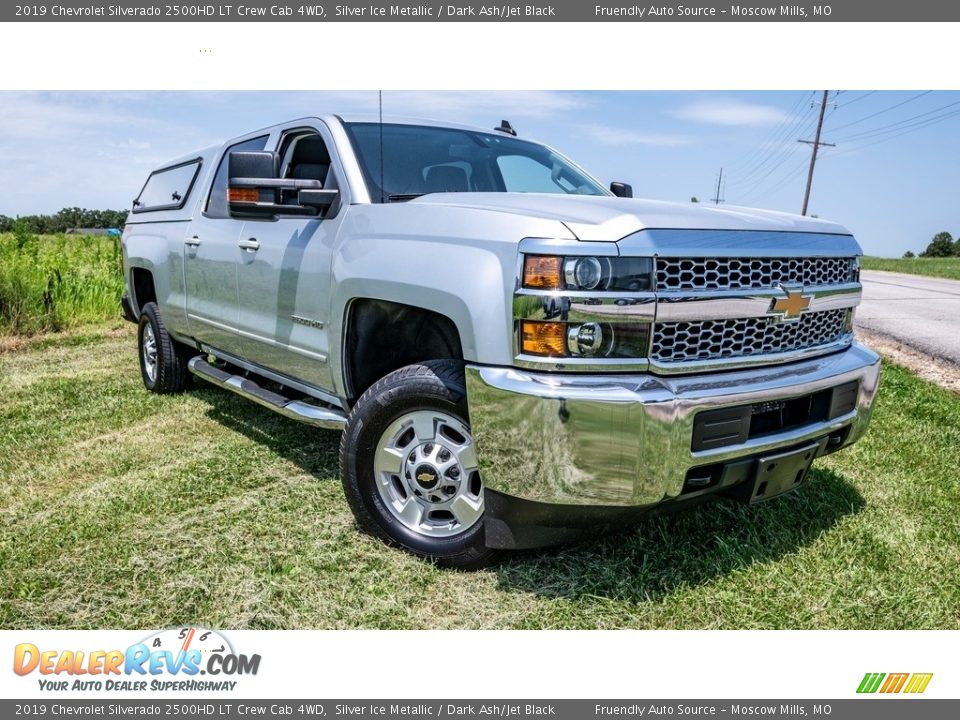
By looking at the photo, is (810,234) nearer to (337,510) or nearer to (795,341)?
(795,341)

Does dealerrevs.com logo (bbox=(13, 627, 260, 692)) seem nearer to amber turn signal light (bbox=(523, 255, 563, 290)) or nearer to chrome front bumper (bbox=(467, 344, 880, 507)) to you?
chrome front bumper (bbox=(467, 344, 880, 507))

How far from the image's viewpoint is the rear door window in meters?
5.71

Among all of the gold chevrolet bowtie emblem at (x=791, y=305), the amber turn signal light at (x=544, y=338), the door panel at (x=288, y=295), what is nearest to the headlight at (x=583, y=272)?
the amber turn signal light at (x=544, y=338)

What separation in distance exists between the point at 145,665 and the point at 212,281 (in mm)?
2947

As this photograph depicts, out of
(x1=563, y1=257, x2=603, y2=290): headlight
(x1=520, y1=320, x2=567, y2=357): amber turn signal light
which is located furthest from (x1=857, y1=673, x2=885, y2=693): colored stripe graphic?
(x1=563, y1=257, x2=603, y2=290): headlight

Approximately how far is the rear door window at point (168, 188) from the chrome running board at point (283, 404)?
61.6 inches

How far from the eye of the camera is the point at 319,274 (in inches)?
143

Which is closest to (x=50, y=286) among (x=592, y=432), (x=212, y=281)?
(x=212, y=281)

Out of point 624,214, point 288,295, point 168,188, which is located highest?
point 624,214

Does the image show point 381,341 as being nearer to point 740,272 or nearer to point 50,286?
point 740,272

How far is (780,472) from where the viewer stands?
2902 millimetres

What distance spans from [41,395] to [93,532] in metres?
3.45

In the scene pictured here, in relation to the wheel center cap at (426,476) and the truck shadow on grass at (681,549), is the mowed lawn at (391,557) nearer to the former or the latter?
the truck shadow on grass at (681,549)

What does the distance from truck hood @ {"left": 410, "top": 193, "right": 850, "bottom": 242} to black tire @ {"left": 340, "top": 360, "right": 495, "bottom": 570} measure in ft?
2.33
